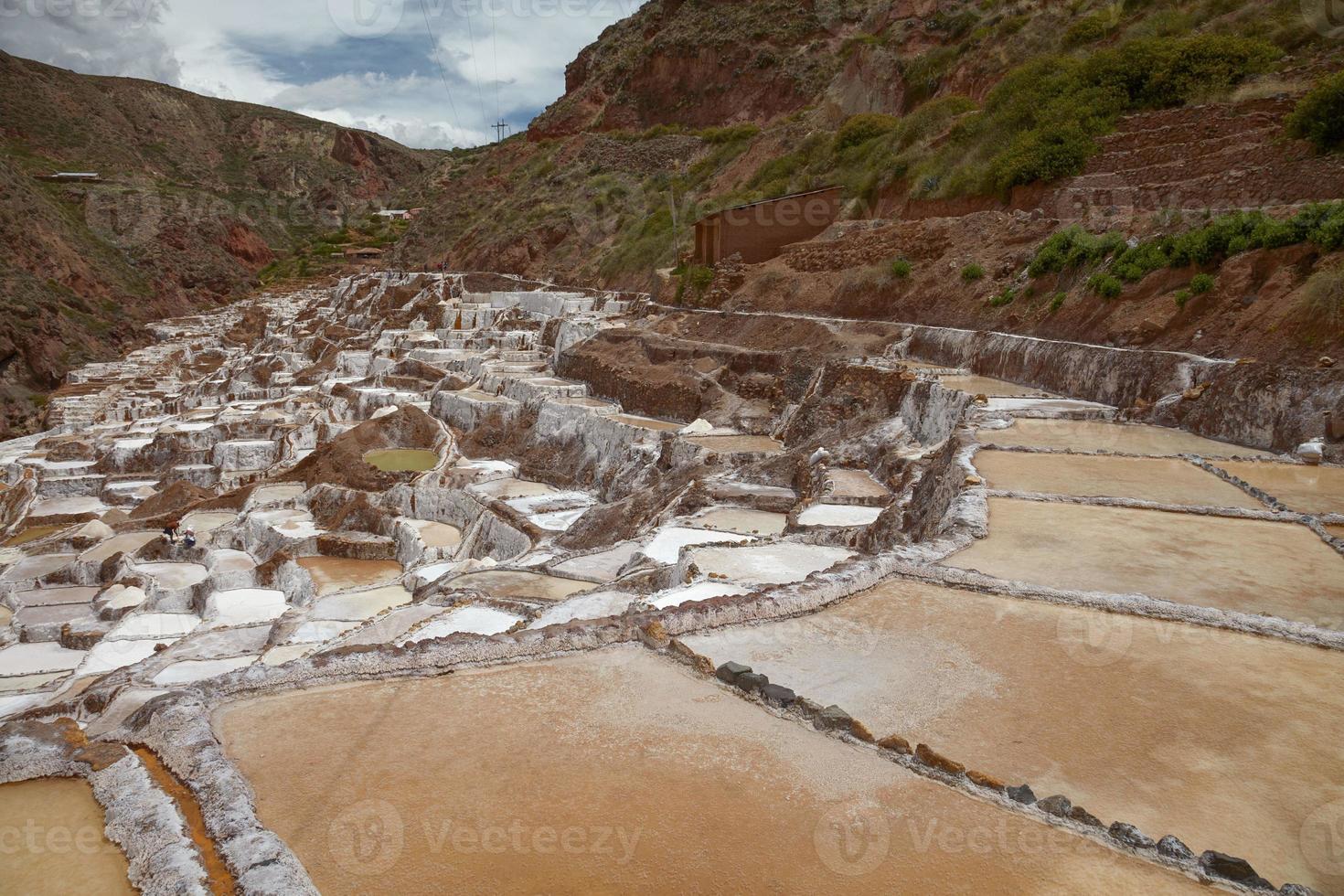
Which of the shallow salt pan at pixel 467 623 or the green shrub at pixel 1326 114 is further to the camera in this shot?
the green shrub at pixel 1326 114

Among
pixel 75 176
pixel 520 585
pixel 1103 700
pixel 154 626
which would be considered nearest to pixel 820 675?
pixel 1103 700

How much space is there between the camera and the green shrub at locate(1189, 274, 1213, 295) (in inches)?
472

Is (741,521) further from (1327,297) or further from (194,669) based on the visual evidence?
(1327,297)

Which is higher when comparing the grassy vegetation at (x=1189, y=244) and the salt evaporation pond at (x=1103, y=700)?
the grassy vegetation at (x=1189, y=244)

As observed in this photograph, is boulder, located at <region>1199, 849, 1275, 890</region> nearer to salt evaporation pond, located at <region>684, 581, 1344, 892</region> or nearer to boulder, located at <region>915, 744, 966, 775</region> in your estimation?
salt evaporation pond, located at <region>684, 581, 1344, 892</region>

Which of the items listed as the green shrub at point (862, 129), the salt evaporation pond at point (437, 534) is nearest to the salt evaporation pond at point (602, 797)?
the salt evaporation pond at point (437, 534)

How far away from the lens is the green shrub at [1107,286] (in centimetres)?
1344

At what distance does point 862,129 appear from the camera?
28.8 meters

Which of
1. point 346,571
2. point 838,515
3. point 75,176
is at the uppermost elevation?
point 75,176

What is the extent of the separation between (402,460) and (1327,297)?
797 inches

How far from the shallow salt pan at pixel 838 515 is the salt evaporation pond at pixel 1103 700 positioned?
174 inches

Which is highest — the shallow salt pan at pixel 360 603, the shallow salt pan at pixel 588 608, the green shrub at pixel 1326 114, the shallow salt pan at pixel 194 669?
the green shrub at pixel 1326 114

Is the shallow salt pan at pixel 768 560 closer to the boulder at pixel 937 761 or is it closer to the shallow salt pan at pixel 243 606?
the boulder at pixel 937 761

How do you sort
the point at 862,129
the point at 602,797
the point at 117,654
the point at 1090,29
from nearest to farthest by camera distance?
the point at 602,797, the point at 117,654, the point at 1090,29, the point at 862,129
